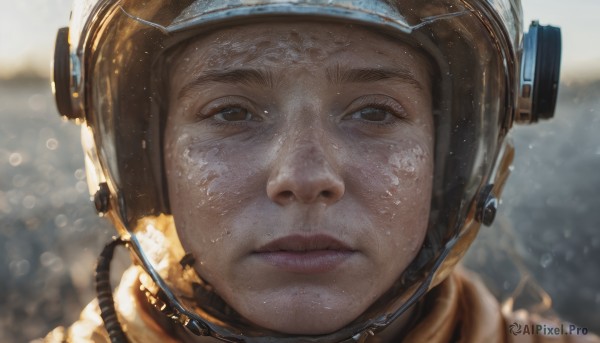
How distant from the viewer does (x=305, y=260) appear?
1507mm

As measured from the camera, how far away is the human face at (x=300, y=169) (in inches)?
59.1

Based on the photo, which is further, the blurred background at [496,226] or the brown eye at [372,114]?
the blurred background at [496,226]

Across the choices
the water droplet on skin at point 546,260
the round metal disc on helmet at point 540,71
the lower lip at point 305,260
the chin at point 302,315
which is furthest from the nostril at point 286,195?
the water droplet on skin at point 546,260

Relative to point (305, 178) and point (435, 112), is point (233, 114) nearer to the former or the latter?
point (305, 178)

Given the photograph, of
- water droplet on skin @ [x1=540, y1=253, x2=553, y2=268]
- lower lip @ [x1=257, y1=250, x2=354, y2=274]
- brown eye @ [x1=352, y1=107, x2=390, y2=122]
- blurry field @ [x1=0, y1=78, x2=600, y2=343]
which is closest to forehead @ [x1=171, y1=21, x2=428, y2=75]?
brown eye @ [x1=352, y1=107, x2=390, y2=122]

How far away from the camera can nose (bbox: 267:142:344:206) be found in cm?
145

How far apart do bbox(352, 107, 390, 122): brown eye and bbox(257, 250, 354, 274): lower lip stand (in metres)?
0.30

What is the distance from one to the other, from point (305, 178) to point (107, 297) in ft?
2.24

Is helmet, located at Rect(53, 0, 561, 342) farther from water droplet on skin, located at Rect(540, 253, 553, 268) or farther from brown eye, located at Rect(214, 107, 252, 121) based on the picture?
water droplet on skin, located at Rect(540, 253, 553, 268)

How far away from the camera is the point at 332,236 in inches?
58.9

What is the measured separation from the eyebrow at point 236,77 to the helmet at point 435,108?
0.11 m

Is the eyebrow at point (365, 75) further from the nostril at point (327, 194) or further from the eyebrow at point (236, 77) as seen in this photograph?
the nostril at point (327, 194)

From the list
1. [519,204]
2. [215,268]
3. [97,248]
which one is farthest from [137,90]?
[519,204]

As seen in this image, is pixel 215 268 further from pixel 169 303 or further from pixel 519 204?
pixel 519 204
